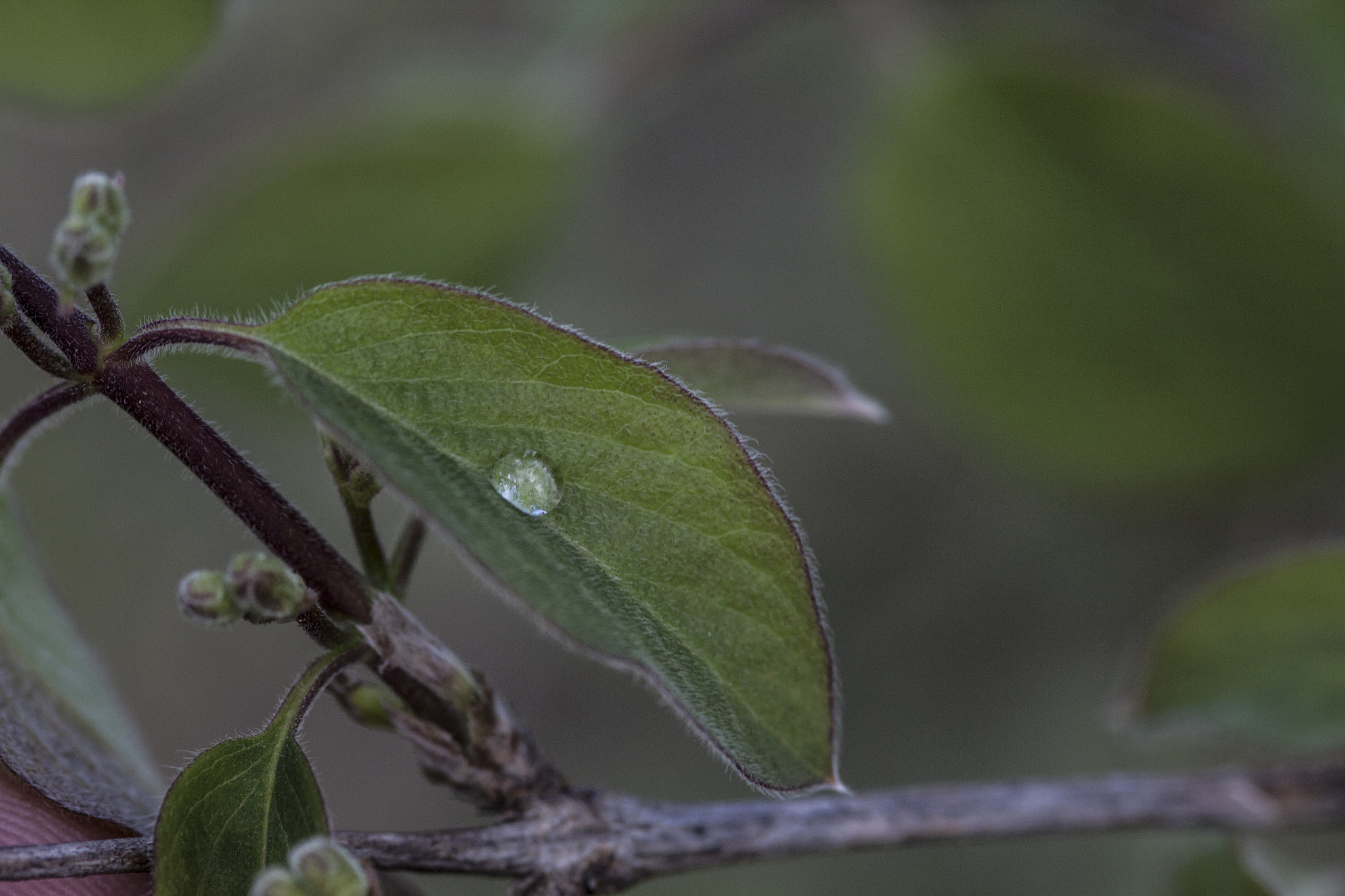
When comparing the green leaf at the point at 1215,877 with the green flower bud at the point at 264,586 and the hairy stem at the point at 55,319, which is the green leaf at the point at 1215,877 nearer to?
the green flower bud at the point at 264,586

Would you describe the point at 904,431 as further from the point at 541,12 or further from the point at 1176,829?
the point at 1176,829

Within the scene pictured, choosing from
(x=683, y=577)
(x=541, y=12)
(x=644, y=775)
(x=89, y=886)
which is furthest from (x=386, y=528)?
(x=683, y=577)

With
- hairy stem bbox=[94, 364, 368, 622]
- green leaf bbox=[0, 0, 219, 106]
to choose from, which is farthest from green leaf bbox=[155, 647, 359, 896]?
green leaf bbox=[0, 0, 219, 106]

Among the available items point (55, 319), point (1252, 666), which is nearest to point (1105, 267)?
point (1252, 666)

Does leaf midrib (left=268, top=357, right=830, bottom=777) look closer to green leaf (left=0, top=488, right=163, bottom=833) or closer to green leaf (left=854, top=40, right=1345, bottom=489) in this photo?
green leaf (left=0, top=488, right=163, bottom=833)

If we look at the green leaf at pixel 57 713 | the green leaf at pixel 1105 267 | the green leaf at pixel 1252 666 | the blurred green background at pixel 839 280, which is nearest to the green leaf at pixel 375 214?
the blurred green background at pixel 839 280
